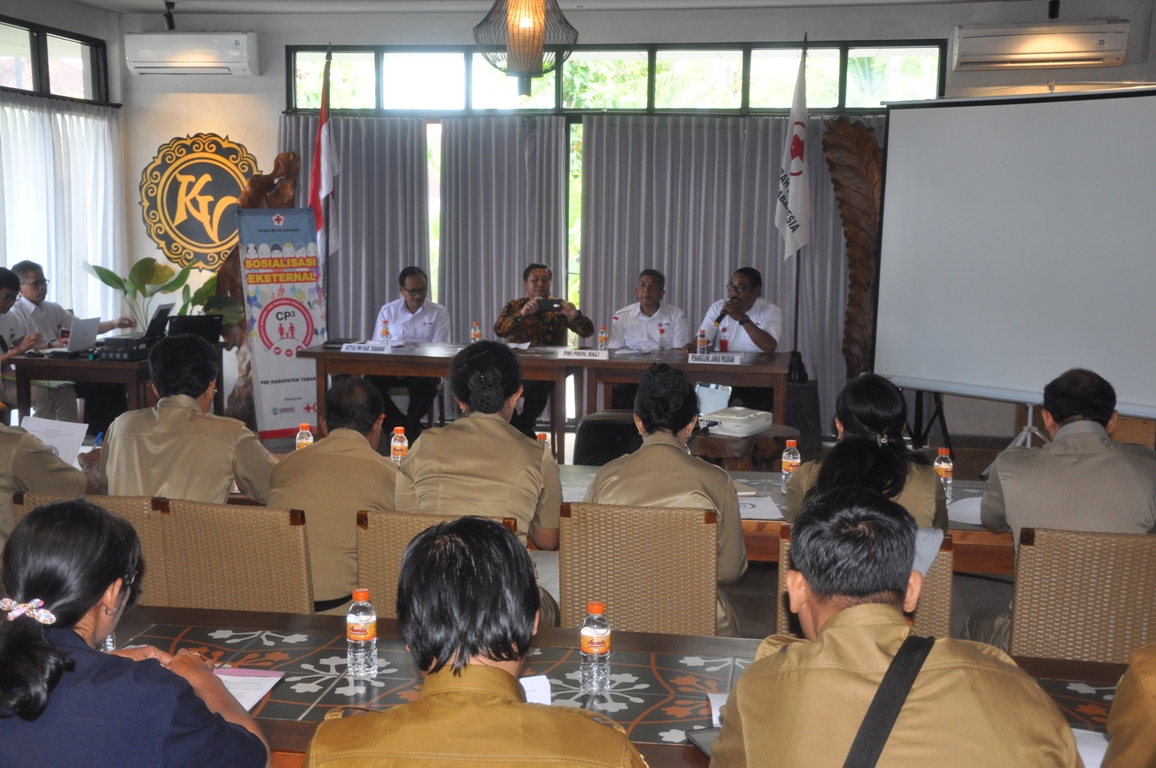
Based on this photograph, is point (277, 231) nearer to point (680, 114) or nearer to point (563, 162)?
point (563, 162)

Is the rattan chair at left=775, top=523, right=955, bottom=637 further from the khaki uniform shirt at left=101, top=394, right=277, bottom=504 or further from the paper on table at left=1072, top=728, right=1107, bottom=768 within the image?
Result: the khaki uniform shirt at left=101, top=394, right=277, bottom=504

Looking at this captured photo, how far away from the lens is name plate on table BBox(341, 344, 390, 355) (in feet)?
19.2

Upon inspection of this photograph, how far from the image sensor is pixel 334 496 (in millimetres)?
2613

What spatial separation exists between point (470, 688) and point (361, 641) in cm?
74

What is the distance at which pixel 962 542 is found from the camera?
2.94 metres

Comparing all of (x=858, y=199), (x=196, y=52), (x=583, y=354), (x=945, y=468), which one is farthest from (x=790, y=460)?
(x=196, y=52)

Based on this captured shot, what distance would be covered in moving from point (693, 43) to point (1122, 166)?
10.1 ft

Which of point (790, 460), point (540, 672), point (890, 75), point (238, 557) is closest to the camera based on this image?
point (540, 672)

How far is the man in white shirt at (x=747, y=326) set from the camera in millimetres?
5883

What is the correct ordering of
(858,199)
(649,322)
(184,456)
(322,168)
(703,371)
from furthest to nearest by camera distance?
(322,168) → (858,199) → (649,322) → (703,371) → (184,456)

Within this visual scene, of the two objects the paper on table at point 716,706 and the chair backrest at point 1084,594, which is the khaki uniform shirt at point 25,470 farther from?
the chair backrest at point 1084,594

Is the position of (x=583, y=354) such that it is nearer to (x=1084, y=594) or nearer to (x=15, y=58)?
(x=1084, y=594)

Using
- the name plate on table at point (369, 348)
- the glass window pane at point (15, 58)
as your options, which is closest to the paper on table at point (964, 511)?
the name plate on table at point (369, 348)

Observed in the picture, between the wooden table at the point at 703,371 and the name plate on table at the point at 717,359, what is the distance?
1.2 inches
